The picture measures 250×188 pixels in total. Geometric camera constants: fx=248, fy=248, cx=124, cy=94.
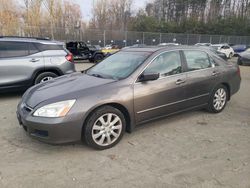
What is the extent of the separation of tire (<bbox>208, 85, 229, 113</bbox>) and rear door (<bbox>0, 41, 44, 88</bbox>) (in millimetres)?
4432

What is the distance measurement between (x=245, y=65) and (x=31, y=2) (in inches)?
1040

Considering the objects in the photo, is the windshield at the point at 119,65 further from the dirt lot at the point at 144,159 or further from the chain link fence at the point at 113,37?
the chain link fence at the point at 113,37

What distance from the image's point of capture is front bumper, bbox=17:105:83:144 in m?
3.29

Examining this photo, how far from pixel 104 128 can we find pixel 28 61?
3.91 meters

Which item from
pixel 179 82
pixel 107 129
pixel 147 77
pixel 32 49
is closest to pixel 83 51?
pixel 32 49

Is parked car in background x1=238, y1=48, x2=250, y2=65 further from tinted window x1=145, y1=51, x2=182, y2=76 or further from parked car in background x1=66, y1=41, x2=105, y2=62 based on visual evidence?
tinted window x1=145, y1=51, x2=182, y2=76

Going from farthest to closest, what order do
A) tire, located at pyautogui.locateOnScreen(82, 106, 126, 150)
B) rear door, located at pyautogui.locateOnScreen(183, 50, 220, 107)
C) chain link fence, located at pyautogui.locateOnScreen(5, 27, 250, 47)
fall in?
chain link fence, located at pyautogui.locateOnScreen(5, 27, 250, 47), rear door, located at pyautogui.locateOnScreen(183, 50, 220, 107), tire, located at pyautogui.locateOnScreen(82, 106, 126, 150)

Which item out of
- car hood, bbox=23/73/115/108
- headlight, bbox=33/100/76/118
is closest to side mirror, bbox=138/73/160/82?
car hood, bbox=23/73/115/108

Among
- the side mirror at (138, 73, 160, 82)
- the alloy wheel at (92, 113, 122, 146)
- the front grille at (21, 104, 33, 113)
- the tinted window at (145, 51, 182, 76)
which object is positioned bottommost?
the alloy wheel at (92, 113, 122, 146)

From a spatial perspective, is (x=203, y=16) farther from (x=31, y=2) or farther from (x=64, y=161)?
(x=64, y=161)

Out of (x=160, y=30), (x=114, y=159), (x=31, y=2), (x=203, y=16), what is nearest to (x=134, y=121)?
(x=114, y=159)

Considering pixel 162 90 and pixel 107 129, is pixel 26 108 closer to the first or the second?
pixel 107 129

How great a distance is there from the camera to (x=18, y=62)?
6410 mm

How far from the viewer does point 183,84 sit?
14.7 ft
